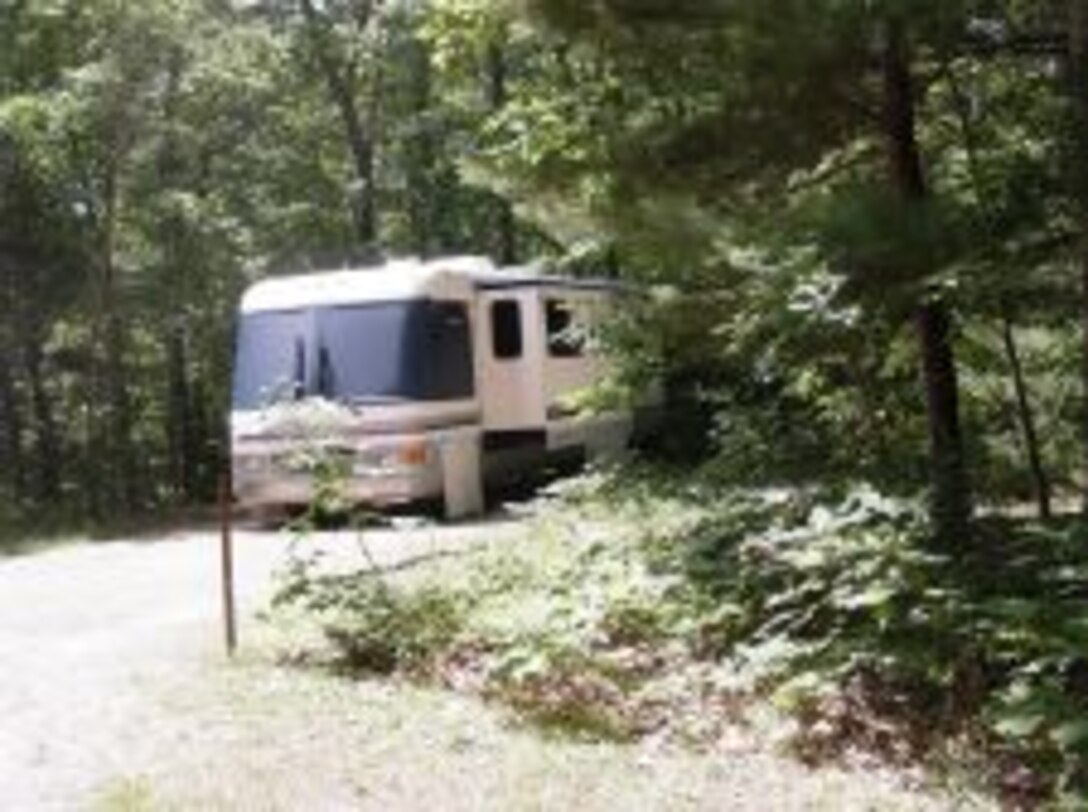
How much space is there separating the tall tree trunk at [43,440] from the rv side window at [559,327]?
11977mm

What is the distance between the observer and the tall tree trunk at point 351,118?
35750 mm

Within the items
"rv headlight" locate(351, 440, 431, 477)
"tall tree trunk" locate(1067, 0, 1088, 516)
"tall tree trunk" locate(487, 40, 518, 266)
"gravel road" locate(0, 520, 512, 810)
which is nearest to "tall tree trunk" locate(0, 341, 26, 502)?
"tall tree trunk" locate(487, 40, 518, 266)

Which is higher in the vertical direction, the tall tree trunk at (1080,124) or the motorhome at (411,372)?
the tall tree trunk at (1080,124)

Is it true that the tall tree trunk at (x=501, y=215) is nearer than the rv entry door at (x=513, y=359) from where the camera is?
No

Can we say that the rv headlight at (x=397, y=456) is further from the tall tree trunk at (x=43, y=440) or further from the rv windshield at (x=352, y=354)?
the tall tree trunk at (x=43, y=440)

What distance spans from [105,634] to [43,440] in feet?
69.8

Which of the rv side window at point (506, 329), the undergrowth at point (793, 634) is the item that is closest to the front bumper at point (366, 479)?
the rv side window at point (506, 329)

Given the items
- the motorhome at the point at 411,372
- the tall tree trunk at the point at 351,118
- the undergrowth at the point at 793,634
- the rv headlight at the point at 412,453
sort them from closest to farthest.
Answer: the undergrowth at the point at 793,634 < the rv headlight at the point at 412,453 < the motorhome at the point at 411,372 < the tall tree trunk at the point at 351,118

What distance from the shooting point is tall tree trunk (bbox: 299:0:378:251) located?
35.8 meters

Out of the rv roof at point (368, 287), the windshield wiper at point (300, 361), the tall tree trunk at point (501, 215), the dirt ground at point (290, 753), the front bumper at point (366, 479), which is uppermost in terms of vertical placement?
the tall tree trunk at point (501, 215)

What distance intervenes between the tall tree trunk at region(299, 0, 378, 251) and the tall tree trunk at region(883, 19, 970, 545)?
24507 millimetres

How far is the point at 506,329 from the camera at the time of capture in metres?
20.9

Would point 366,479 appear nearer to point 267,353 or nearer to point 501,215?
point 267,353

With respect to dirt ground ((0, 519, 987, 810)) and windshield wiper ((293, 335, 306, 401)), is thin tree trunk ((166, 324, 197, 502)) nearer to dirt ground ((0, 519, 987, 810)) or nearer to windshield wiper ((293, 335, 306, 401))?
windshield wiper ((293, 335, 306, 401))
